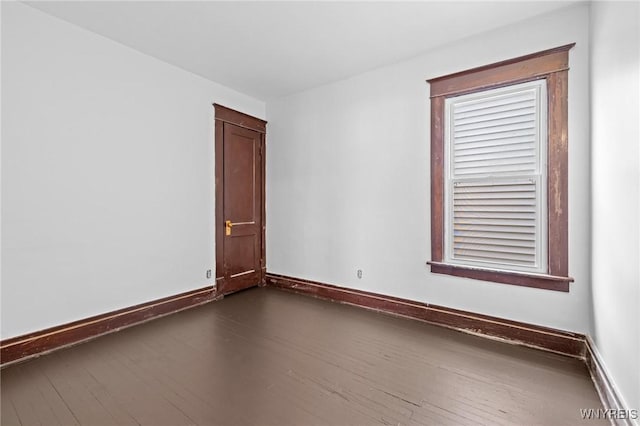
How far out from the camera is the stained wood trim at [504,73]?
2.54 m

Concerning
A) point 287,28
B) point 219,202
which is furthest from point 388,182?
point 219,202

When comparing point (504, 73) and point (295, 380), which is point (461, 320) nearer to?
point (295, 380)

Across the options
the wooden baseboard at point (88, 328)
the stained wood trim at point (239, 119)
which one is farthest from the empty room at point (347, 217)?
the stained wood trim at point (239, 119)

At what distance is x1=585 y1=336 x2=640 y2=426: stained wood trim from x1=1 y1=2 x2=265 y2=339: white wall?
3849 mm

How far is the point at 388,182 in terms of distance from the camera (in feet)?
11.5

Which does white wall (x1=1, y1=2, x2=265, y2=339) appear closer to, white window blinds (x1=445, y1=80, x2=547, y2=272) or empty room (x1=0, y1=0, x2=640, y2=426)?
empty room (x1=0, y1=0, x2=640, y2=426)

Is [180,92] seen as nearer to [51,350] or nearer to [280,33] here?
[280,33]

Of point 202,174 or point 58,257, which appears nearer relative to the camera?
point 58,257

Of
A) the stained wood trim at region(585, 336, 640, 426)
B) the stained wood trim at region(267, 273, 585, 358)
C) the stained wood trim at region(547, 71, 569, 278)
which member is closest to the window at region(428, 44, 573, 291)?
the stained wood trim at region(547, 71, 569, 278)

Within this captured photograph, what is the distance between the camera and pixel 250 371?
2252 millimetres

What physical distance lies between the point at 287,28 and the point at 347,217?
2.19 m

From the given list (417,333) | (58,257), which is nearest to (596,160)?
(417,333)

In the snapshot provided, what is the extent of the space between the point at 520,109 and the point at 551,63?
0.41 meters

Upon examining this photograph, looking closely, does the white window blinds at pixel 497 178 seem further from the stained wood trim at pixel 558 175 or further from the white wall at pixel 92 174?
the white wall at pixel 92 174
